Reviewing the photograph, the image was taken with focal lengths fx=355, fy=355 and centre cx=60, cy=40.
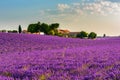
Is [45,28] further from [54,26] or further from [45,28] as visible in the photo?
[54,26]

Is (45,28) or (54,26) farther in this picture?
(45,28)

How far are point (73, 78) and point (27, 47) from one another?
15.4 meters

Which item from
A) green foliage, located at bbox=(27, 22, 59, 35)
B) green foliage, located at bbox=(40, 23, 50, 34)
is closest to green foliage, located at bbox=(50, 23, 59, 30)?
green foliage, located at bbox=(27, 22, 59, 35)

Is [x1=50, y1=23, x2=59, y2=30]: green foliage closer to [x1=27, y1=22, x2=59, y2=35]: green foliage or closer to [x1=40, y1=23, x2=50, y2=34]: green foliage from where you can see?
[x1=27, y1=22, x2=59, y2=35]: green foliage

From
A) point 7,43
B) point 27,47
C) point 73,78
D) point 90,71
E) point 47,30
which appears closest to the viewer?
point 73,78

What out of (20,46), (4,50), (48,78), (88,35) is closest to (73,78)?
(48,78)

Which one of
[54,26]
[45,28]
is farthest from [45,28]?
[54,26]

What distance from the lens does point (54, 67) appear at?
7711mm

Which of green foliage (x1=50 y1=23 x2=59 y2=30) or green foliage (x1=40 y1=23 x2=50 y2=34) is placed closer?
green foliage (x1=50 y1=23 x2=59 y2=30)

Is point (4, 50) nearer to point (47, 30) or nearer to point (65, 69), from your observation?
point (65, 69)

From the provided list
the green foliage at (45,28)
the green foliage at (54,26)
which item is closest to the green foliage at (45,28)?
the green foliage at (45,28)

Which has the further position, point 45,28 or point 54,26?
point 45,28

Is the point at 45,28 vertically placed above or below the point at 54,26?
below

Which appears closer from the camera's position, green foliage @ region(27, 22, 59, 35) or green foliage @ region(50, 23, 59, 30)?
green foliage @ region(50, 23, 59, 30)
